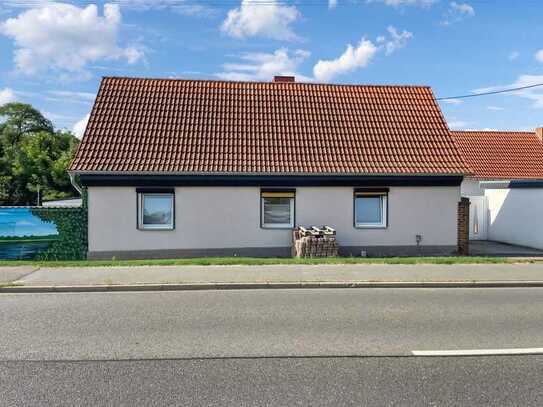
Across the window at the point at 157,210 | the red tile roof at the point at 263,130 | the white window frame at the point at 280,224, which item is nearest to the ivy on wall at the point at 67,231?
the red tile roof at the point at 263,130

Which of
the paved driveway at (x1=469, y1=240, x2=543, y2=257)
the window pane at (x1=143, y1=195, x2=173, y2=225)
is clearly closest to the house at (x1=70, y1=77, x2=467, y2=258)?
the window pane at (x1=143, y1=195, x2=173, y2=225)

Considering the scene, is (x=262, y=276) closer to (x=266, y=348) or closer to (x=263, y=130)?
(x=266, y=348)

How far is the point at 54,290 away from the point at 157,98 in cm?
980

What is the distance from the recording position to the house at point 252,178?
15.0 m

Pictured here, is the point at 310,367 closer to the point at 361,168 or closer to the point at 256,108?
the point at 361,168

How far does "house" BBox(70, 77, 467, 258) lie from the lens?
49.1 feet

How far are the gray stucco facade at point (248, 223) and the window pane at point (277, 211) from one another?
14.6 inches

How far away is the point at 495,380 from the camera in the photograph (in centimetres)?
487

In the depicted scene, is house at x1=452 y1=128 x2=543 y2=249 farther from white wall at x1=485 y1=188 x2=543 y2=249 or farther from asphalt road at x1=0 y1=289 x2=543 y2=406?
asphalt road at x1=0 y1=289 x2=543 y2=406

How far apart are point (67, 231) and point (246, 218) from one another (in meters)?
5.79

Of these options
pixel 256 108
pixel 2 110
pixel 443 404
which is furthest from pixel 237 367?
pixel 2 110

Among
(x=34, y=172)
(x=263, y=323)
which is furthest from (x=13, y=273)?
(x=34, y=172)

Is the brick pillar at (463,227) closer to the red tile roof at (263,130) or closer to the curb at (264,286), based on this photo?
the red tile roof at (263,130)

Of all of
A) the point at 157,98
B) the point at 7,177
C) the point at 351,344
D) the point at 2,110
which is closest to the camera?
the point at 351,344
